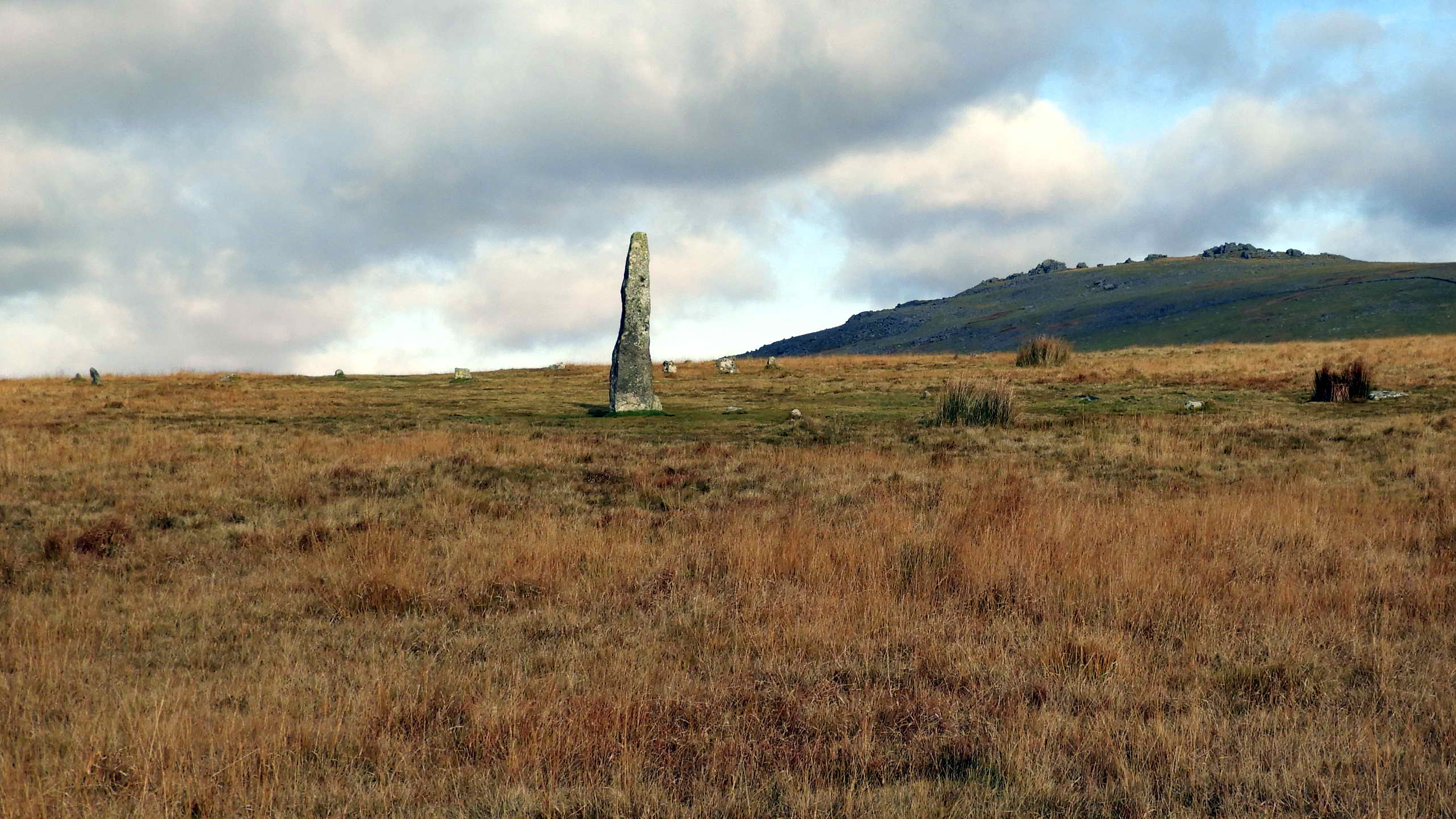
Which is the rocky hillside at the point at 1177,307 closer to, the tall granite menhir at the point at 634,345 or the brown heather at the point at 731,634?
the tall granite menhir at the point at 634,345

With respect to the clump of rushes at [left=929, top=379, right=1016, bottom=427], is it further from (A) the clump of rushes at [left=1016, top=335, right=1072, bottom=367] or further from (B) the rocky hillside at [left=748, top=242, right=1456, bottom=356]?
(B) the rocky hillside at [left=748, top=242, right=1456, bottom=356]

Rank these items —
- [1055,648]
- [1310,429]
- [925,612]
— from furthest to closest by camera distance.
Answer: [1310,429]
[925,612]
[1055,648]

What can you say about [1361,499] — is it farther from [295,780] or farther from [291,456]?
[291,456]

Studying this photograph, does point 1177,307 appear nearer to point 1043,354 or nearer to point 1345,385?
point 1043,354

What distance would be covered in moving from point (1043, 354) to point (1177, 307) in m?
74.6

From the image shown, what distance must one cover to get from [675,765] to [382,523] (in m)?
6.96

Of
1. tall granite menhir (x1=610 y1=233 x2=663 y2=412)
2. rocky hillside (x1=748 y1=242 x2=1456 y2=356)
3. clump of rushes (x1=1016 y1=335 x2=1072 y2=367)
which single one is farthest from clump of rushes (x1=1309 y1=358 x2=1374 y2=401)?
rocky hillside (x1=748 y1=242 x2=1456 y2=356)

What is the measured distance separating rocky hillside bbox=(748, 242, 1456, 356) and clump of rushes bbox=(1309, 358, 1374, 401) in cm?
5402

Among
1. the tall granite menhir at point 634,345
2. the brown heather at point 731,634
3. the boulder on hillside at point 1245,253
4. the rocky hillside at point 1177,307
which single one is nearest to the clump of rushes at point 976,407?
the brown heather at point 731,634

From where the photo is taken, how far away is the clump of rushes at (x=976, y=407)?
2030 cm

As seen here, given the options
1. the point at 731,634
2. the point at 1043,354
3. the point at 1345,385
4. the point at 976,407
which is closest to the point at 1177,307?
the point at 1043,354

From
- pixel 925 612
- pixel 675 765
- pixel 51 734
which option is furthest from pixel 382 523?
pixel 675 765

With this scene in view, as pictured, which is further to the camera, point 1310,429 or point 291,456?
point 1310,429

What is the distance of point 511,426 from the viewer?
2136 cm
